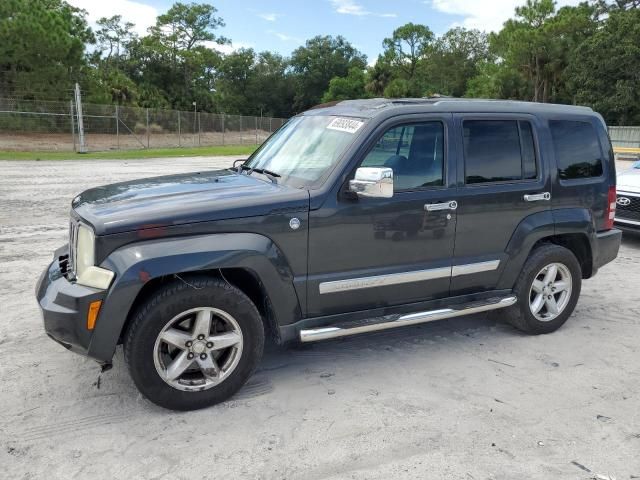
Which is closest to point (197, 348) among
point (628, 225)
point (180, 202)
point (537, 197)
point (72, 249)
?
point (180, 202)

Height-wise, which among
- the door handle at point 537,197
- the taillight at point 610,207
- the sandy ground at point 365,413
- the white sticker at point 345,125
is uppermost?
the white sticker at point 345,125

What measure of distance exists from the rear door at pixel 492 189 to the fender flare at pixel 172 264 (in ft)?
5.06

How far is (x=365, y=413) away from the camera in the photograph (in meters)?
3.55

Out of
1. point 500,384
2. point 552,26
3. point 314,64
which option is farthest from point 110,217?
point 314,64

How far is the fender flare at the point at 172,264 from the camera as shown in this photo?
3234 millimetres

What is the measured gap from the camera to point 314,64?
320 feet

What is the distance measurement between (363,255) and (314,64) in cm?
→ 9871

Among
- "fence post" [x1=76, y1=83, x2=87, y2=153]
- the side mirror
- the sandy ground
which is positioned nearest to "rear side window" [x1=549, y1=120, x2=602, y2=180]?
the sandy ground

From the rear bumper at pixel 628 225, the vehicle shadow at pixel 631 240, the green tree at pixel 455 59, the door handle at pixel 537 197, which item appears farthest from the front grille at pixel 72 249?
the green tree at pixel 455 59

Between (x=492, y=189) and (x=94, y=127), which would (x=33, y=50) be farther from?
(x=492, y=189)

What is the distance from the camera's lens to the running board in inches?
149

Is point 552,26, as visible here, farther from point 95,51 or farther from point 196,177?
point 196,177

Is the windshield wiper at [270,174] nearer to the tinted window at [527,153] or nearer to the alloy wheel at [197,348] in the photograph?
the alloy wheel at [197,348]

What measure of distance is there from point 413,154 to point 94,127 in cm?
2947
